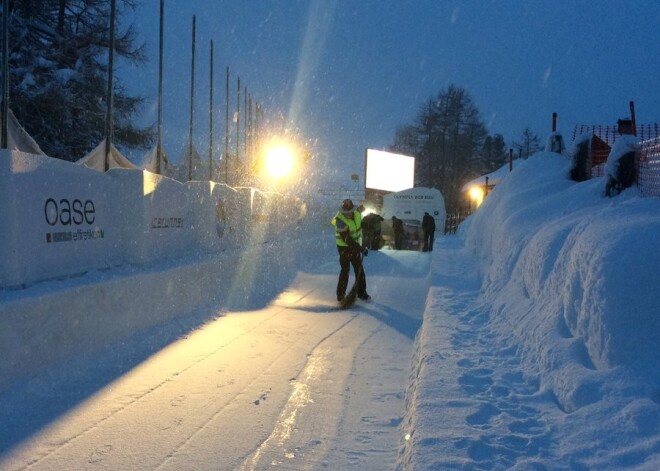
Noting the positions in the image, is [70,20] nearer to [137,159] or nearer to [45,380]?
[137,159]

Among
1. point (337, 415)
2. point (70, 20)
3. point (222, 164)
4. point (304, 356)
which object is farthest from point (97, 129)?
point (337, 415)

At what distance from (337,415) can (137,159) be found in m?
28.3

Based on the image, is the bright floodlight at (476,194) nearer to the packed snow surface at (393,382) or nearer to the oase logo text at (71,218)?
the packed snow surface at (393,382)

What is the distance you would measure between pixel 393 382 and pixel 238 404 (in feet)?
5.16

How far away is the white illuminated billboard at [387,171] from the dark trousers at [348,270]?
100 feet

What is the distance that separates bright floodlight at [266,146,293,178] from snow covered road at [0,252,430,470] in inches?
1231

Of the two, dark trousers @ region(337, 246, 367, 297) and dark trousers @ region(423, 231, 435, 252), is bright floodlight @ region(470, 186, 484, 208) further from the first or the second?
dark trousers @ region(337, 246, 367, 297)

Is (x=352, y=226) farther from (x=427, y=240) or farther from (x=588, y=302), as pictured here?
(x=427, y=240)

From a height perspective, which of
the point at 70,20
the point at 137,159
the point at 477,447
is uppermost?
the point at 70,20

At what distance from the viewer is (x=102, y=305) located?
21.3 feet

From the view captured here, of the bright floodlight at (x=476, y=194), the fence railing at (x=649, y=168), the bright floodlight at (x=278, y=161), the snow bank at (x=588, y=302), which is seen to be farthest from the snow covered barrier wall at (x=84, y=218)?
the bright floodlight at (x=476, y=194)

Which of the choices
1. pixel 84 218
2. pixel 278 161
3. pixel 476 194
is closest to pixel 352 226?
pixel 84 218

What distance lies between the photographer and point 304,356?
6.54m

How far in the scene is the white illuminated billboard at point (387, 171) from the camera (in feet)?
136
